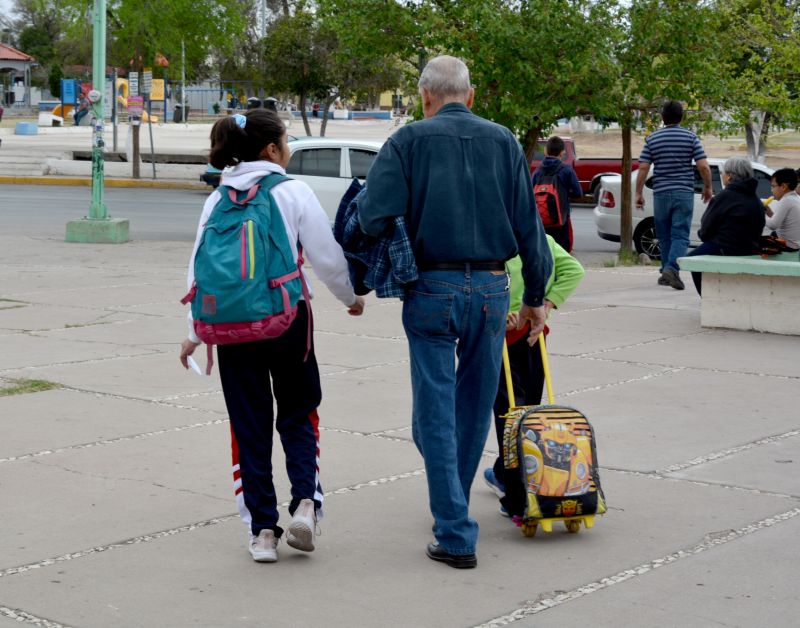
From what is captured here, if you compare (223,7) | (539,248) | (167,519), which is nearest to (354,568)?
(167,519)

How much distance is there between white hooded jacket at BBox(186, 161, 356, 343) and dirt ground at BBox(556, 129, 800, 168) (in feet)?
129

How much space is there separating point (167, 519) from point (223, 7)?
36.2 m

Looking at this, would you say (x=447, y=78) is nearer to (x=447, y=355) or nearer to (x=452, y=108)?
(x=452, y=108)

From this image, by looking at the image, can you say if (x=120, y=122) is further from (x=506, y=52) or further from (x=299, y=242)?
(x=299, y=242)

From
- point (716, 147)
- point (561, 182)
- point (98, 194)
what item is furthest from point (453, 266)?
point (716, 147)

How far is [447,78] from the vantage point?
4672mm

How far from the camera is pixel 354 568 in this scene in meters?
4.68

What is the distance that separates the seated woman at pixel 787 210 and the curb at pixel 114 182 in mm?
Answer: 22805

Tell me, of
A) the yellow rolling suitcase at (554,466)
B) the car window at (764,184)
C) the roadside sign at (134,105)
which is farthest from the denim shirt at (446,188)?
the roadside sign at (134,105)

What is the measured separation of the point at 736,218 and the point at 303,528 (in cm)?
712

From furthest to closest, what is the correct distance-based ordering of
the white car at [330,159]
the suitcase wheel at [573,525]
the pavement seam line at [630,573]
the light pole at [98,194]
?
1. the white car at [330,159]
2. the light pole at [98,194]
3. the suitcase wheel at [573,525]
4. the pavement seam line at [630,573]

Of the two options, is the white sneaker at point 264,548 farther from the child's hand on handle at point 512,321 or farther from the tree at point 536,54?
the tree at point 536,54

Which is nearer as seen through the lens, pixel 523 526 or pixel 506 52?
pixel 523 526

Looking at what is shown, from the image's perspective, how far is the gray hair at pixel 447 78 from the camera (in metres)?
4.67
